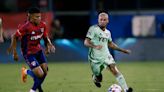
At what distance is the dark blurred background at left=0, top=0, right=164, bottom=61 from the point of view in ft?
98.2

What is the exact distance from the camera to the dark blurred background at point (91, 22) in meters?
29.9

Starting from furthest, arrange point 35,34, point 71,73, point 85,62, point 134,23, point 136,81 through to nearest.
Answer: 1. point 134,23
2. point 85,62
3. point 71,73
4. point 136,81
5. point 35,34

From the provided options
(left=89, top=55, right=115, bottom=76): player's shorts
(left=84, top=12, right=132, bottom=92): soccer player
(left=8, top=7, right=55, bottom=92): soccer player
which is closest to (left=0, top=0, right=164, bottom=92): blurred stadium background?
(left=89, top=55, right=115, bottom=76): player's shorts

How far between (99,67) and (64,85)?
2.57 metres

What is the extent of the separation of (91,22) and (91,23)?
0.20 feet

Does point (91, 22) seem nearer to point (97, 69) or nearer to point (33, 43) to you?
point (97, 69)

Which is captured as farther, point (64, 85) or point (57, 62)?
point (57, 62)

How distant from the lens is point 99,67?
15.1 metres

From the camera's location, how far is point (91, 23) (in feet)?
106

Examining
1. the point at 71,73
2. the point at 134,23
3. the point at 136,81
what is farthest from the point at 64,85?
the point at 134,23

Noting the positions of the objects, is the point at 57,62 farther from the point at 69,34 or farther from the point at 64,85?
the point at 64,85

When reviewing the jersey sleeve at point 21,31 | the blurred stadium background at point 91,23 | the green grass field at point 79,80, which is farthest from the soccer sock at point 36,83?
the blurred stadium background at point 91,23

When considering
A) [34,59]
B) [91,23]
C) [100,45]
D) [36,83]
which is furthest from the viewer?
[91,23]

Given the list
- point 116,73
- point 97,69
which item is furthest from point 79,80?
point 116,73
